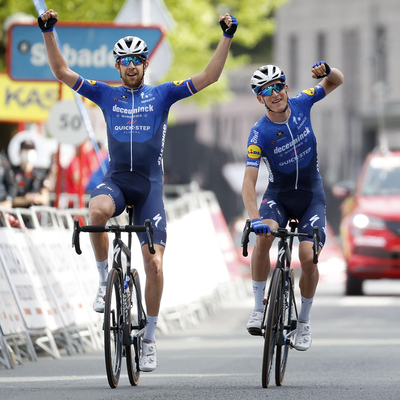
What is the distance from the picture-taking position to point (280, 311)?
8031 mm

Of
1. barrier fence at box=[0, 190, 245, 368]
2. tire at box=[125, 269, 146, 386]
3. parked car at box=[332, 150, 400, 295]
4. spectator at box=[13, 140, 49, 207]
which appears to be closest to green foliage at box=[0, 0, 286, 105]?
parked car at box=[332, 150, 400, 295]

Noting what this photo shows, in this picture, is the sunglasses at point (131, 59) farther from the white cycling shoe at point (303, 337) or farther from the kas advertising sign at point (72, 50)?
the kas advertising sign at point (72, 50)

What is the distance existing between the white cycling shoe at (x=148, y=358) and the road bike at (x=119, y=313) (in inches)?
1.6

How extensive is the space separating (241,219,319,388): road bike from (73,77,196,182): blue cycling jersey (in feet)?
3.15

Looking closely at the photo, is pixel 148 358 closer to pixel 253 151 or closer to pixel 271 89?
pixel 253 151

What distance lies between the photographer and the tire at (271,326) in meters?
7.72

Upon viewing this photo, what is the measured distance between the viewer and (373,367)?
361 inches

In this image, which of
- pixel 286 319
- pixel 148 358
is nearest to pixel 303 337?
pixel 286 319

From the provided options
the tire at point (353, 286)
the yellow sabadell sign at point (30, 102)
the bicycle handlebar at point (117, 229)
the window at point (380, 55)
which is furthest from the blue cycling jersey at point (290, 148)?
the window at point (380, 55)

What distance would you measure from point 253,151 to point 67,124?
244 inches

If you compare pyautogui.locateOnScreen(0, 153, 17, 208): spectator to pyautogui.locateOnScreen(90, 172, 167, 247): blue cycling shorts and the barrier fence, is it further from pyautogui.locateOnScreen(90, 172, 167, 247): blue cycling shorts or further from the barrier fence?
pyautogui.locateOnScreen(90, 172, 167, 247): blue cycling shorts

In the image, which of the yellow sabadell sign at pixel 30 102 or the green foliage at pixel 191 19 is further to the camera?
the green foliage at pixel 191 19

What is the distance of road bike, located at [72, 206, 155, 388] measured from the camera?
24.9ft

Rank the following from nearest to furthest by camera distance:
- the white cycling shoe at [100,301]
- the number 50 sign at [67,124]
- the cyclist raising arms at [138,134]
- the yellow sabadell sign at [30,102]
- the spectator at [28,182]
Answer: the white cycling shoe at [100,301]
the cyclist raising arms at [138,134]
the spectator at [28,182]
the number 50 sign at [67,124]
the yellow sabadell sign at [30,102]
